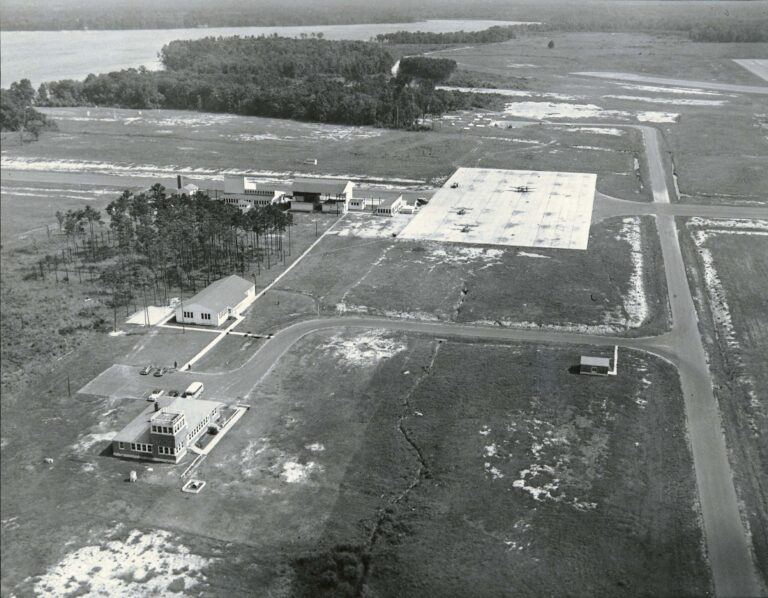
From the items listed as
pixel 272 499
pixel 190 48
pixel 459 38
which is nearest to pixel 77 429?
pixel 272 499

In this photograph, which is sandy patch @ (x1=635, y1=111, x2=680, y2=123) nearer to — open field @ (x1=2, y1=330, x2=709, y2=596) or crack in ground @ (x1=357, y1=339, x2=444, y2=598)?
open field @ (x1=2, y1=330, x2=709, y2=596)

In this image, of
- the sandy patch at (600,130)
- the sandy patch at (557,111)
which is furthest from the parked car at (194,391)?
the sandy patch at (557,111)

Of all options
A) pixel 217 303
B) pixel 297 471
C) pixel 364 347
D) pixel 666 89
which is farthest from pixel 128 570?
pixel 666 89

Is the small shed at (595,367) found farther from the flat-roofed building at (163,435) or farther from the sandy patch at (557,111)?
the sandy patch at (557,111)

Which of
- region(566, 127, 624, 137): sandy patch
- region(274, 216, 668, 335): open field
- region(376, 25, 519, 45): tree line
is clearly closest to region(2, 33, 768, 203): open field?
region(566, 127, 624, 137): sandy patch

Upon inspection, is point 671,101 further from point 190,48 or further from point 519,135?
point 190,48

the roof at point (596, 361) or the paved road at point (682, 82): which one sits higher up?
the paved road at point (682, 82)
